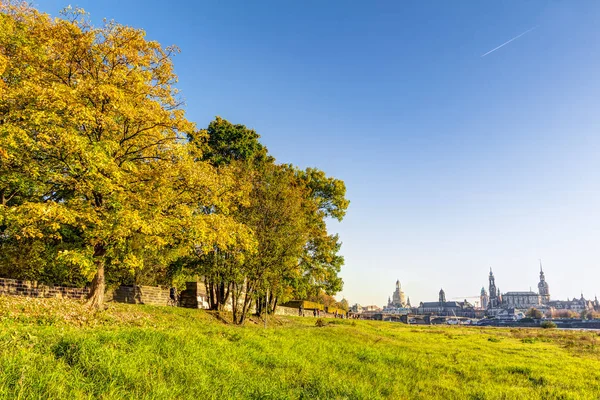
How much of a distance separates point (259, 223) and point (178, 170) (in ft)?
21.0

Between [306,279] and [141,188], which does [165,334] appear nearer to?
[141,188]

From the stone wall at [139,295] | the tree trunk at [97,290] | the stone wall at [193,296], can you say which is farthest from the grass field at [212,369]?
the stone wall at [193,296]

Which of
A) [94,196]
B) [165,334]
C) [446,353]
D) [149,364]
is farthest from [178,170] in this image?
[446,353]

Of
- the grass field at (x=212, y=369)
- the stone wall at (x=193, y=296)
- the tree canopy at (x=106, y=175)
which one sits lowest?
the grass field at (x=212, y=369)

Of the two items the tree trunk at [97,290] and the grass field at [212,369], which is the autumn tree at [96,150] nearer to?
the tree trunk at [97,290]

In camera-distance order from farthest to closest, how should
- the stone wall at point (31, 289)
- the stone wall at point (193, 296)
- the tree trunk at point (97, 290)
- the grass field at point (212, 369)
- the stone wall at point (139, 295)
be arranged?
the stone wall at point (193, 296)
the stone wall at point (139, 295)
the stone wall at point (31, 289)
the tree trunk at point (97, 290)
the grass field at point (212, 369)

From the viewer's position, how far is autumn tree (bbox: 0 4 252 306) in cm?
1254

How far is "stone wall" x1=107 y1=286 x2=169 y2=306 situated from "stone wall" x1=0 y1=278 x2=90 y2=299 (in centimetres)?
322

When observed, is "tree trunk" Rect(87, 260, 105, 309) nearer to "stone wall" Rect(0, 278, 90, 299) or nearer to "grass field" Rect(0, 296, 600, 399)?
"grass field" Rect(0, 296, 600, 399)

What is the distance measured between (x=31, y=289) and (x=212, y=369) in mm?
14055

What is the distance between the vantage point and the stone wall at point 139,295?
23.0 meters

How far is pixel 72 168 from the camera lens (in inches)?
519

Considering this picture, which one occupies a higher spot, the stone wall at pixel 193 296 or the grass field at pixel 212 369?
the stone wall at pixel 193 296

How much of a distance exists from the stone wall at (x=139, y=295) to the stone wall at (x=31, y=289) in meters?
3.22
